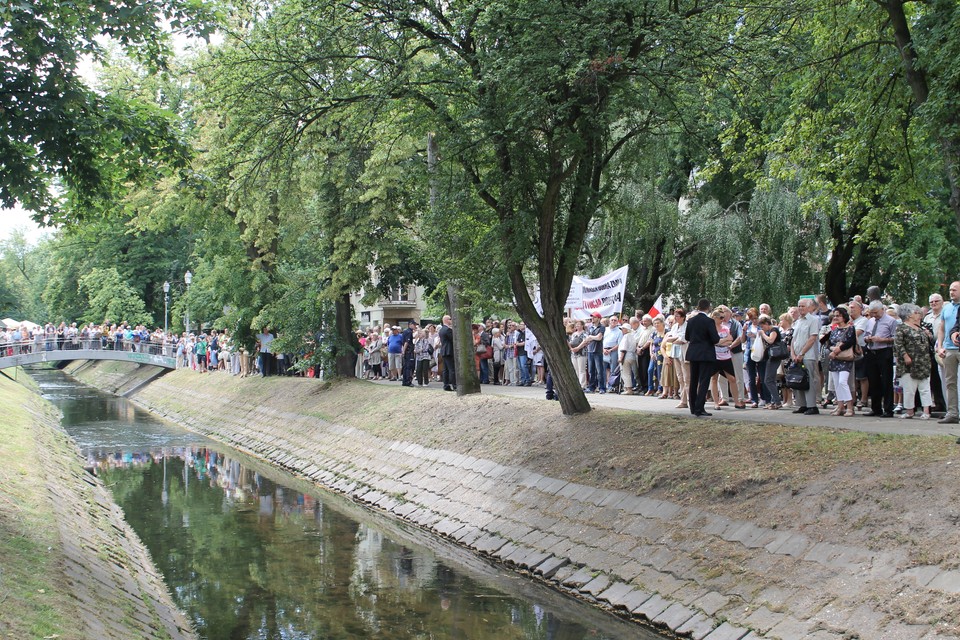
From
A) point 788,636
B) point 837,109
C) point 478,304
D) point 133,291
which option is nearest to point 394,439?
point 478,304

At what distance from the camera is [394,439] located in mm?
19500

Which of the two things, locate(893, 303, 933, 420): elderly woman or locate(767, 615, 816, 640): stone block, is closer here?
locate(767, 615, 816, 640): stone block

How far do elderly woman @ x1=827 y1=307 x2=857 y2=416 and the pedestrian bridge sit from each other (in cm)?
4129

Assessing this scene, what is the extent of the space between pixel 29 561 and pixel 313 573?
14.7 feet

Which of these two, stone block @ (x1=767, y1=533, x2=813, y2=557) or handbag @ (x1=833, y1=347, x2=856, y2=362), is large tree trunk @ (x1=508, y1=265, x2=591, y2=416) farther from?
stone block @ (x1=767, y1=533, x2=813, y2=557)

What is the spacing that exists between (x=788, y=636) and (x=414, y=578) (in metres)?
5.56

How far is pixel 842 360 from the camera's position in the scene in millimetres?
13922

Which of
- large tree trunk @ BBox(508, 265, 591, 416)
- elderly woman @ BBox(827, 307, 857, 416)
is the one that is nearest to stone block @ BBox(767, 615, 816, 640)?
elderly woman @ BBox(827, 307, 857, 416)

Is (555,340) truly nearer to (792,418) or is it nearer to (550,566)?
(792,418)

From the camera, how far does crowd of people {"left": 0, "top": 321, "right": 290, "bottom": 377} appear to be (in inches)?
1391

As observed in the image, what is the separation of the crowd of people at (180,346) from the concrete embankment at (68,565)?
1744cm

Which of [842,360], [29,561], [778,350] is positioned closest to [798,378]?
[842,360]

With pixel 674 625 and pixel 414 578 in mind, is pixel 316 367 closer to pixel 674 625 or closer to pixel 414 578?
pixel 414 578

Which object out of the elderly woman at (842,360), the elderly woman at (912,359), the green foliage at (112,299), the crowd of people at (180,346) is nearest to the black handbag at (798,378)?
the elderly woman at (842,360)
